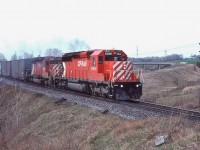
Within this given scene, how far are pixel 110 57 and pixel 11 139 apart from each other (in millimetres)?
8283

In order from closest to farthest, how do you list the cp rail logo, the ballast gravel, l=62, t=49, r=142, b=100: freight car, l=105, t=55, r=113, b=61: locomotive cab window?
the ballast gravel, l=62, t=49, r=142, b=100: freight car, l=105, t=55, r=113, b=61: locomotive cab window, the cp rail logo

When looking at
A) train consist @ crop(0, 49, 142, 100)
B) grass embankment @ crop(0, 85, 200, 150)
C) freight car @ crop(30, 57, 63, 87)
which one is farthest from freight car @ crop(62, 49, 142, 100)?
freight car @ crop(30, 57, 63, 87)

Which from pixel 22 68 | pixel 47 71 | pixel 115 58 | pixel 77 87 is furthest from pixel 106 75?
pixel 22 68

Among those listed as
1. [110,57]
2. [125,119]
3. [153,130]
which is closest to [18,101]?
[110,57]

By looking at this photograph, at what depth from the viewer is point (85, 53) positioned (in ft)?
82.7

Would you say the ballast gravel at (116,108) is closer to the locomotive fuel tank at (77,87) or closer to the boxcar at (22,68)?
the locomotive fuel tank at (77,87)

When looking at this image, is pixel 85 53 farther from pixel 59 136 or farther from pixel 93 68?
pixel 59 136

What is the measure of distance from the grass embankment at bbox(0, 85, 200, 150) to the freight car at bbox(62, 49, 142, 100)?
2488 millimetres

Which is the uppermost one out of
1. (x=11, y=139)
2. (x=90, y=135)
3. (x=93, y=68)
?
(x=93, y=68)

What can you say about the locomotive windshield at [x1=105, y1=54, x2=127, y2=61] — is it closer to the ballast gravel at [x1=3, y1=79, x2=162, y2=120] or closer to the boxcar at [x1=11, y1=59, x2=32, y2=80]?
the ballast gravel at [x1=3, y1=79, x2=162, y2=120]

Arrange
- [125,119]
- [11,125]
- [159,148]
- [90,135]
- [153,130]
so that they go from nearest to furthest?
[159,148]
[153,130]
[90,135]
[125,119]
[11,125]

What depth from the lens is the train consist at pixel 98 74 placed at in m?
20.8

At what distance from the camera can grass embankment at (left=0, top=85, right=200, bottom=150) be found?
34.0 feet

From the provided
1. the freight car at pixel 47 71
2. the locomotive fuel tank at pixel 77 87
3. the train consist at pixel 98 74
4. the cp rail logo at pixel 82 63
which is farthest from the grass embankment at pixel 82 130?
the freight car at pixel 47 71
